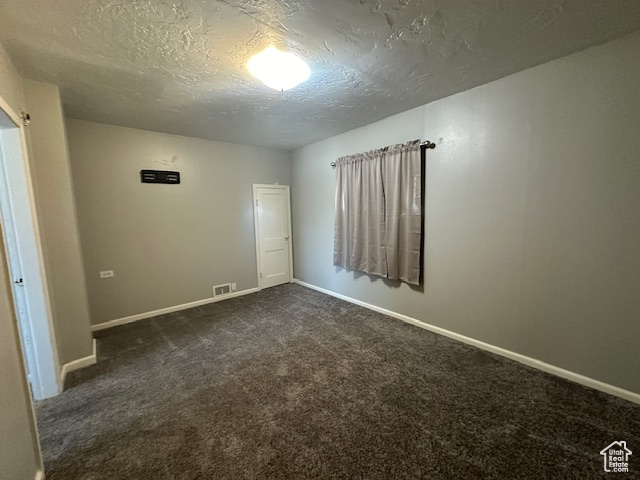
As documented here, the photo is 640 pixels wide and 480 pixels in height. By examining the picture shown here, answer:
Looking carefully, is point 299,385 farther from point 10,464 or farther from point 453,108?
point 453,108

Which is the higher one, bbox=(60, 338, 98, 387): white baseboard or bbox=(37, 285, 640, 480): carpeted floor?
bbox=(60, 338, 98, 387): white baseboard

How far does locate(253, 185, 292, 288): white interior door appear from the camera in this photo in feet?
15.6

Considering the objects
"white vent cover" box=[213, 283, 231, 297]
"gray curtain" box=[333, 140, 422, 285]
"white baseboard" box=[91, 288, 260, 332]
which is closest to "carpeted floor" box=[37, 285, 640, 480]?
"white baseboard" box=[91, 288, 260, 332]

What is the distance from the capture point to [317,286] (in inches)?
187

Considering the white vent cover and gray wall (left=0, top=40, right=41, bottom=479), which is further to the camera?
the white vent cover

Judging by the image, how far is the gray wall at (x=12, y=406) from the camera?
1179 mm

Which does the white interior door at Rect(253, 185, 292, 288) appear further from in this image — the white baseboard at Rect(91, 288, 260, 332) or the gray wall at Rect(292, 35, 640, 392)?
the gray wall at Rect(292, 35, 640, 392)

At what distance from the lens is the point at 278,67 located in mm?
1955

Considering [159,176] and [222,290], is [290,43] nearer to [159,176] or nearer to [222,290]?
[159,176]

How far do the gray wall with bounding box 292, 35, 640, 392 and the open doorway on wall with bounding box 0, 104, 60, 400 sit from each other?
357cm

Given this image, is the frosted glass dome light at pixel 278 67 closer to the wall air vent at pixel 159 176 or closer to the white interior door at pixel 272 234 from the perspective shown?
the wall air vent at pixel 159 176

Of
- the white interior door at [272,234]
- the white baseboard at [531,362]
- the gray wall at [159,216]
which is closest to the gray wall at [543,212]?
the white baseboard at [531,362]

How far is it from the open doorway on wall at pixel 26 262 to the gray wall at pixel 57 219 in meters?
0.17

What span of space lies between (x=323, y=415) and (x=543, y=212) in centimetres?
244
